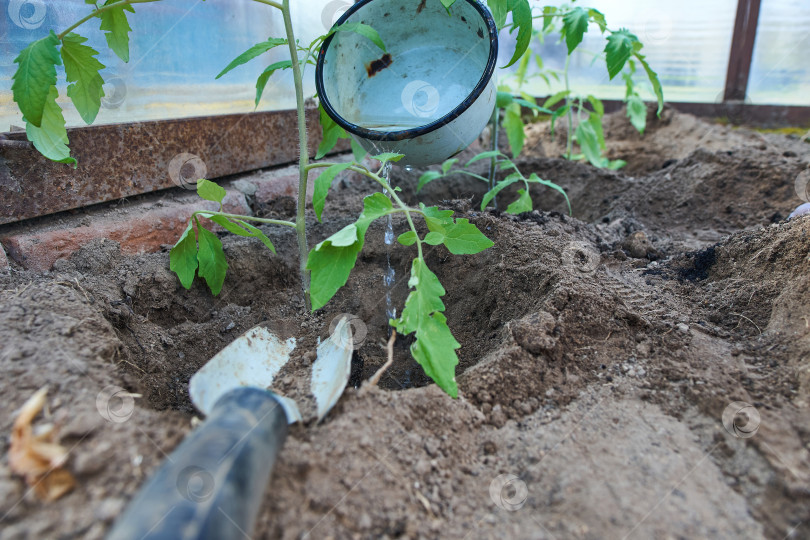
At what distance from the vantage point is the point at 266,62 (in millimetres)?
2639

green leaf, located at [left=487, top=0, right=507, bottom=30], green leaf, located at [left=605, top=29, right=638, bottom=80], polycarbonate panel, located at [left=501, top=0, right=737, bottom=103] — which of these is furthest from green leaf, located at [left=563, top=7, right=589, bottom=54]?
polycarbonate panel, located at [left=501, top=0, right=737, bottom=103]

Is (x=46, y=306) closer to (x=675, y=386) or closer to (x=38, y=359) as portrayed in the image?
(x=38, y=359)

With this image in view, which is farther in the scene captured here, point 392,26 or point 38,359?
point 392,26

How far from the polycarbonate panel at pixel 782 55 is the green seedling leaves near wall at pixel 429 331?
13.1 ft

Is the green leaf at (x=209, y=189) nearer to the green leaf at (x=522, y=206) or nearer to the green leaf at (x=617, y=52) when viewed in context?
the green leaf at (x=522, y=206)

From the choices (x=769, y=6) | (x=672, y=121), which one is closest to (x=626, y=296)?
(x=672, y=121)

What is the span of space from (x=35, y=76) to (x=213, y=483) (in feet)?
3.66

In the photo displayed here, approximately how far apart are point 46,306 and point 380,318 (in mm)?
942

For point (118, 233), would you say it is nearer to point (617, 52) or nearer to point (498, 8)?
point (498, 8)

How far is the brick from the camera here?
5.29 feet

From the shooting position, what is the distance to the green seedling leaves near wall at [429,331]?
1.06m

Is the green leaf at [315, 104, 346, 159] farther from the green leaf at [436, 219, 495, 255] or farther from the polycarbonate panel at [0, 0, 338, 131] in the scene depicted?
the polycarbonate panel at [0, 0, 338, 131]

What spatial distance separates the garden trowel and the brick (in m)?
0.91

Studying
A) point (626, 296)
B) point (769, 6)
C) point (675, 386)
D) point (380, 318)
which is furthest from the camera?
point (769, 6)
